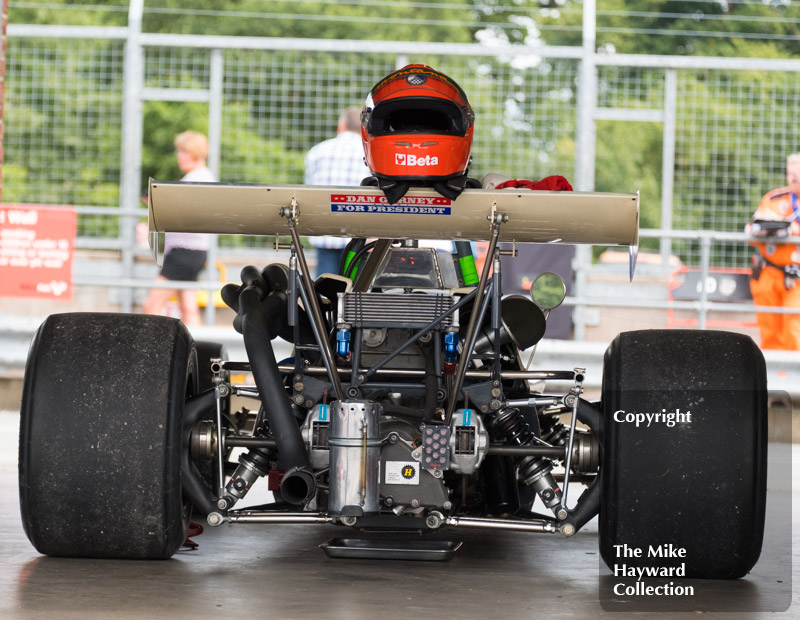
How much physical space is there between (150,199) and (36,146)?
7.92 metres

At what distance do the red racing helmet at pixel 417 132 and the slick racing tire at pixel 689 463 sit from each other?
1.06m

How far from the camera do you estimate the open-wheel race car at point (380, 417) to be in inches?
214

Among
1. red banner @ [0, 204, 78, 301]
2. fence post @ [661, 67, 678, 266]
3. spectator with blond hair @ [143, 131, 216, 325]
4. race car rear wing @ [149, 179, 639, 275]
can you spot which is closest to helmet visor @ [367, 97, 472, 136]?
race car rear wing @ [149, 179, 639, 275]

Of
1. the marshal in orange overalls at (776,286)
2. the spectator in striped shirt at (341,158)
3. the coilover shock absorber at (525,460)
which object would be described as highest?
the spectator in striped shirt at (341,158)

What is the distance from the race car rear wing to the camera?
566 centimetres

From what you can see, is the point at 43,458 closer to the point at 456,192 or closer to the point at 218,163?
the point at 456,192

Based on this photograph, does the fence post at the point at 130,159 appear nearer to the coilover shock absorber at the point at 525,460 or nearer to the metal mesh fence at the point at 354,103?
the metal mesh fence at the point at 354,103

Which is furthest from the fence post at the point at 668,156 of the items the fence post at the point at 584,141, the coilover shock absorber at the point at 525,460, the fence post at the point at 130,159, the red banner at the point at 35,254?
the coilover shock absorber at the point at 525,460

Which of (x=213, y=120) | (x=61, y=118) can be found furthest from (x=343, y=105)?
(x=61, y=118)

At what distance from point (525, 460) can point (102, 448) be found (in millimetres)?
1649

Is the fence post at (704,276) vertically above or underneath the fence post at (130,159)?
underneath

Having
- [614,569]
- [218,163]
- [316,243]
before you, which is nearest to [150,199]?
[614,569]

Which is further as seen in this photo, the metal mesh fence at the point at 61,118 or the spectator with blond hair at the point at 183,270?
the metal mesh fence at the point at 61,118

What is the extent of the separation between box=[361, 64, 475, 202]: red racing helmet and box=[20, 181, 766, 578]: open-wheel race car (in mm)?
81
